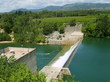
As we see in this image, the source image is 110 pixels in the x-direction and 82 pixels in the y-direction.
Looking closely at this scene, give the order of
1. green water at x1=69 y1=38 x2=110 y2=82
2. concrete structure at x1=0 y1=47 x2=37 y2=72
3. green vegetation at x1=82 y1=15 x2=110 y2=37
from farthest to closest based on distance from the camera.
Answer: green vegetation at x1=82 y1=15 x2=110 y2=37 → green water at x1=69 y1=38 x2=110 y2=82 → concrete structure at x1=0 y1=47 x2=37 y2=72

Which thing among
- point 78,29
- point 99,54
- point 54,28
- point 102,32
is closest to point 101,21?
point 102,32

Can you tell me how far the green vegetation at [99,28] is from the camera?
40156mm

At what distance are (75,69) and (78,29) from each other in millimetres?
27740

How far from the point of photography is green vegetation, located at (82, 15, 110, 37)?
40.2 metres

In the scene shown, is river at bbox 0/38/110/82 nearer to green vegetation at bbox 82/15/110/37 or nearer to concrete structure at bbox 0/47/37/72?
concrete structure at bbox 0/47/37/72

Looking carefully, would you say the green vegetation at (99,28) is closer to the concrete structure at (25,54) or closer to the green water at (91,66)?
the green water at (91,66)

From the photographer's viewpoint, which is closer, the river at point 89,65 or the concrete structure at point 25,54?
the concrete structure at point 25,54

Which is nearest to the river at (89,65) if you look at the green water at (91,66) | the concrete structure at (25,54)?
the green water at (91,66)

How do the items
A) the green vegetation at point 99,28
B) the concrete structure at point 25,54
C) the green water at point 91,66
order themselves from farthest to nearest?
1. the green vegetation at point 99,28
2. the green water at point 91,66
3. the concrete structure at point 25,54

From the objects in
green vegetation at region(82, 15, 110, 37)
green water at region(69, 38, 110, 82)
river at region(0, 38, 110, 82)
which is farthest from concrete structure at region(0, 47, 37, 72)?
green vegetation at region(82, 15, 110, 37)

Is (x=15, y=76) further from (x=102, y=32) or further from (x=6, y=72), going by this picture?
(x=102, y=32)

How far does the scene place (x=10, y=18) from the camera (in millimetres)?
46969

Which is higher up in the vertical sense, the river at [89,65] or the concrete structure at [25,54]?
the concrete structure at [25,54]

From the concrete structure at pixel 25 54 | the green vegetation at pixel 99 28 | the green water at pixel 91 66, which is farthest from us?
the green vegetation at pixel 99 28
